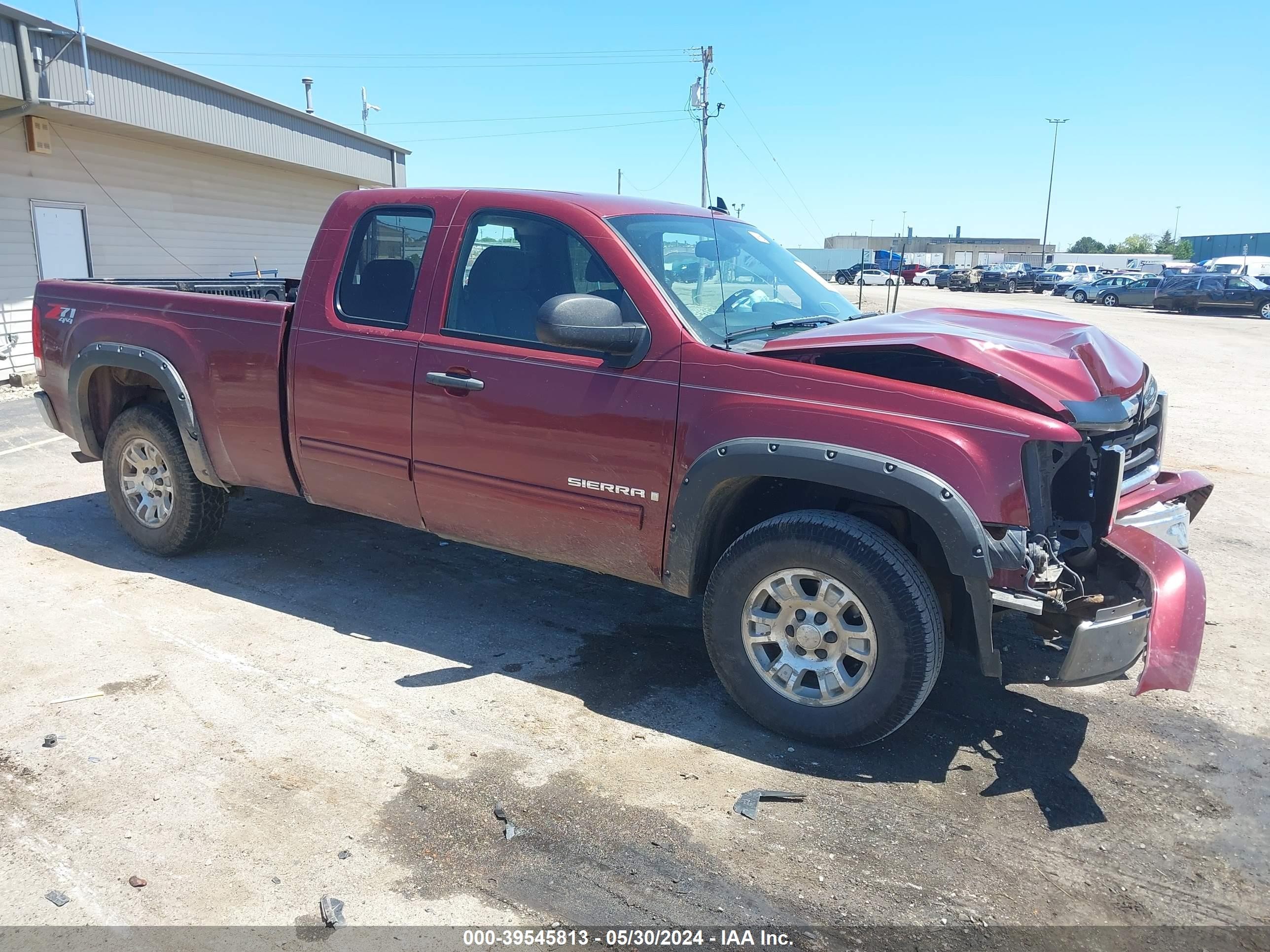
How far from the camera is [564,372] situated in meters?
3.95

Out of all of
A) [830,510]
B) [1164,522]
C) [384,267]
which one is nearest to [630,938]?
[830,510]

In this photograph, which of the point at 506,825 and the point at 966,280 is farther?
the point at 966,280

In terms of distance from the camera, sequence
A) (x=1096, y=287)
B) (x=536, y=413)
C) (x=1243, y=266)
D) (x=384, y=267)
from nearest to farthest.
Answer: (x=536, y=413), (x=384, y=267), (x=1096, y=287), (x=1243, y=266)

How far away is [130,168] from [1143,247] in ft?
385

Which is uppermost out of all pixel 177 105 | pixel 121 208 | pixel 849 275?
pixel 177 105

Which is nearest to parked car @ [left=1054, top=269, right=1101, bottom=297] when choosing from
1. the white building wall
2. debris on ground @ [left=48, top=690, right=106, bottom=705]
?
the white building wall

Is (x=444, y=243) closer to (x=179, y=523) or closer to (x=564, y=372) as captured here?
(x=564, y=372)

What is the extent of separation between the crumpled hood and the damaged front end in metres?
0.11

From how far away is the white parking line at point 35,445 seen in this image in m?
8.40

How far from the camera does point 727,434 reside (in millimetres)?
3607

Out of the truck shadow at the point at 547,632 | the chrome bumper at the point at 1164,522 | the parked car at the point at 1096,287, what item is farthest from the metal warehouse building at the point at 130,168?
the parked car at the point at 1096,287

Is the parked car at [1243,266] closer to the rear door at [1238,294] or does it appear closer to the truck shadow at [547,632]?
the rear door at [1238,294]

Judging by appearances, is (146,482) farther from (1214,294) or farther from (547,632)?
(1214,294)

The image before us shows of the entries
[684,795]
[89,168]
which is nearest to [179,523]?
[684,795]
